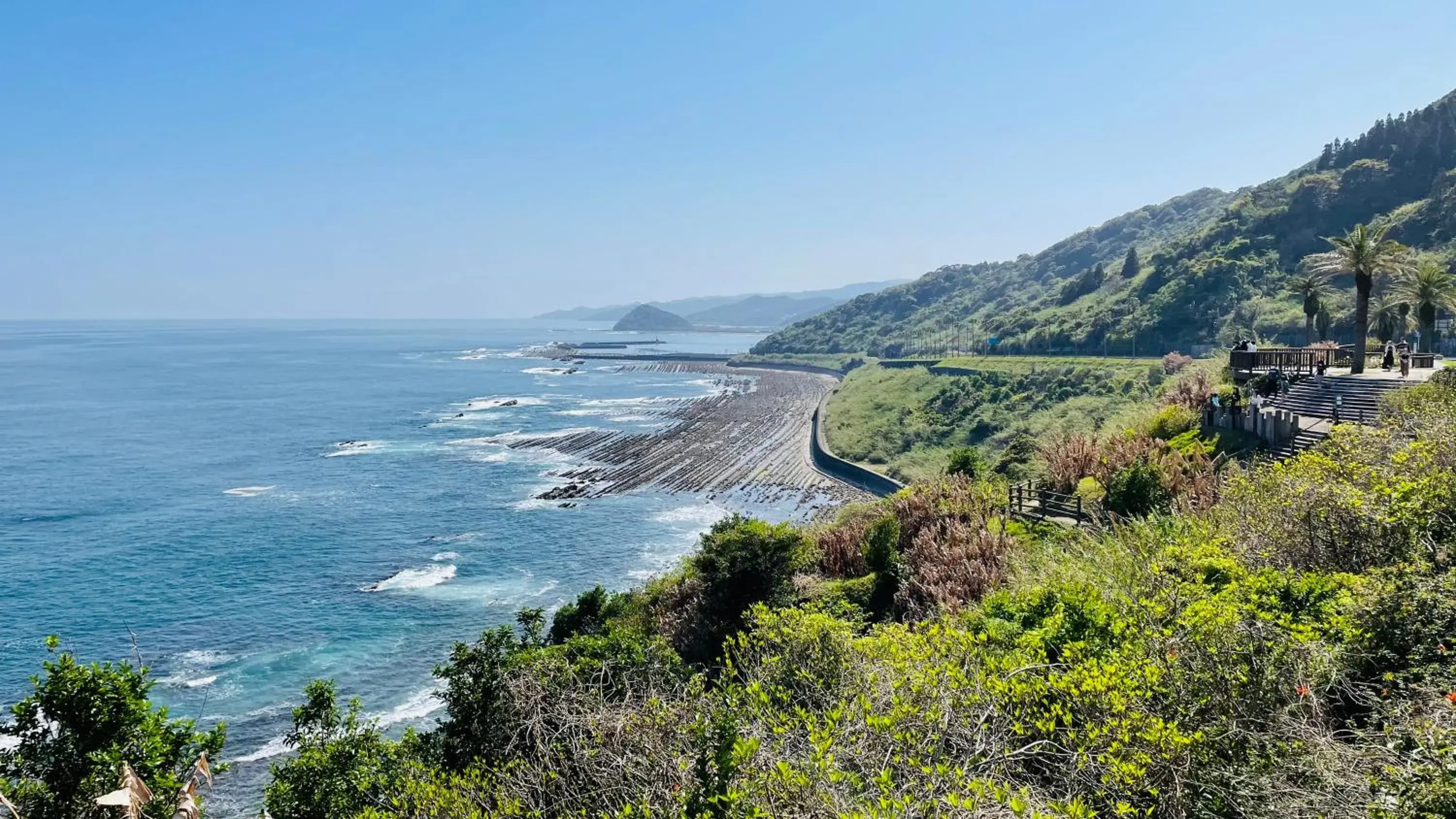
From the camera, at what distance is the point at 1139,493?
21.7 m

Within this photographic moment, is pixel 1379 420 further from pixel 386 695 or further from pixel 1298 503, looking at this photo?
pixel 386 695

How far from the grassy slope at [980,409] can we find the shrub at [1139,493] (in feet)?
90.4

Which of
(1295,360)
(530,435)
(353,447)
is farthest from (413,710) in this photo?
(530,435)

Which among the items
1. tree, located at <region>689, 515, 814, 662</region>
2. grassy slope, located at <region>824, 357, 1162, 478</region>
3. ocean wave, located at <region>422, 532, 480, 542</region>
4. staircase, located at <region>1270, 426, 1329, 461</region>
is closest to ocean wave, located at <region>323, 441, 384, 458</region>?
ocean wave, located at <region>422, 532, 480, 542</region>

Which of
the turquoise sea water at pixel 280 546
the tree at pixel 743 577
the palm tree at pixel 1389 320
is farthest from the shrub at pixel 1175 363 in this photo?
the tree at pixel 743 577

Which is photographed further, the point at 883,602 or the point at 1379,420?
the point at 883,602

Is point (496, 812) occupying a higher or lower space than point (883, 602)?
higher

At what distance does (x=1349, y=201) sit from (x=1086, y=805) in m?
138

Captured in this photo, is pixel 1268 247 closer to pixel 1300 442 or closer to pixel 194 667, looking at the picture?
pixel 1300 442

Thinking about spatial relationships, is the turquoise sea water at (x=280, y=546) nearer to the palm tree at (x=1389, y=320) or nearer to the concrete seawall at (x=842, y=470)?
the concrete seawall at (x=842, y=470)

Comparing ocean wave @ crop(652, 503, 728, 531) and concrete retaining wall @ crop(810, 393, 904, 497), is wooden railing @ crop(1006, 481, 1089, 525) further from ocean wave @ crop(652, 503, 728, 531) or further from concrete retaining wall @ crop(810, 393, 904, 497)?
ocean wave @ crop(652, 503, 728, 531)

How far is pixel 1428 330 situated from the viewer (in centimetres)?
3662

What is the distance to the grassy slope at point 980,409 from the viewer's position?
61312mm

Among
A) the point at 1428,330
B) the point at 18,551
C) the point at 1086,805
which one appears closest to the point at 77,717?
the point at 1086,805
